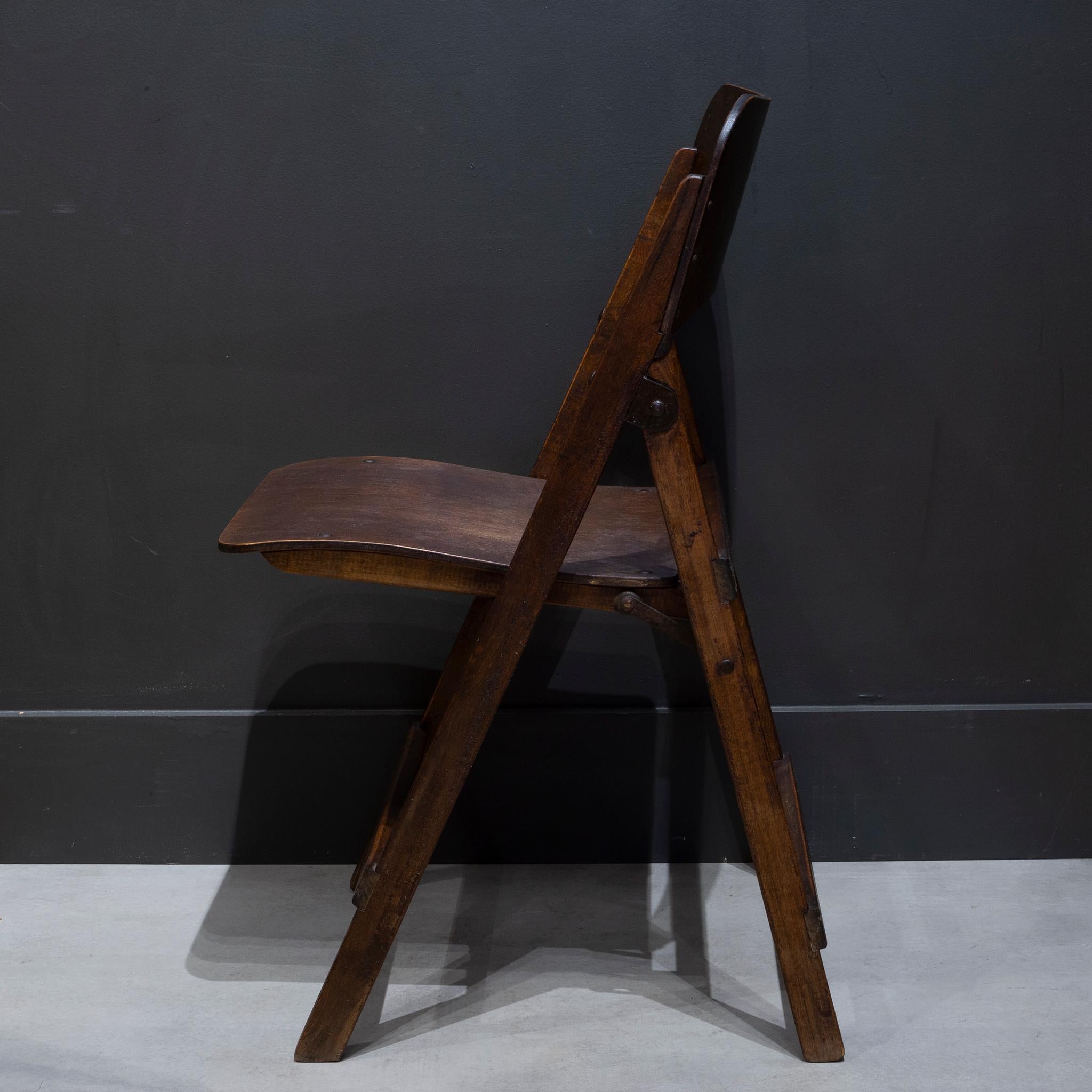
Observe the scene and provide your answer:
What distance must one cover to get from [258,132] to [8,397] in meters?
0.53

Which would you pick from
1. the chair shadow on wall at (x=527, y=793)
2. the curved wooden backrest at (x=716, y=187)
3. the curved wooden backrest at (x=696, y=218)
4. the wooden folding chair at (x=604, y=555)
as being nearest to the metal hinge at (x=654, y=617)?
the wooden folding chair at (x=604, y=555)

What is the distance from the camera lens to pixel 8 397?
5.59 feet

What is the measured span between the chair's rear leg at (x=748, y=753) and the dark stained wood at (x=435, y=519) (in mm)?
55

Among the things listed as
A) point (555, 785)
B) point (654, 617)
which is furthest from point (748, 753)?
point (555, 785)

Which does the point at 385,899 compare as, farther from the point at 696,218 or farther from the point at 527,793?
the point at 696,218

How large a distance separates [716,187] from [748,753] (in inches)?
24.0

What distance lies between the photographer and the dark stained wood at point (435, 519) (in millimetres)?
1206

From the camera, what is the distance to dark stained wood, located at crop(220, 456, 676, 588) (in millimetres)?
1206

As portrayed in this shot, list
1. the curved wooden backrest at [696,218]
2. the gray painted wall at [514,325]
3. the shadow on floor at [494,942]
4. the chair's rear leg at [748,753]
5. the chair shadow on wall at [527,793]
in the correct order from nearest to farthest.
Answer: the curved wooden backrest at [696,218], the chair's rear leg at [748,753], the shadow on floor at [494,942], the gray painted wall at [514,325], the chair shadow on wall at [527,793]

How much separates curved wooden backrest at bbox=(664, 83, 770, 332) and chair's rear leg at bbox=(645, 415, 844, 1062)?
0.47 feet

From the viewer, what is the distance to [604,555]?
1.36 m

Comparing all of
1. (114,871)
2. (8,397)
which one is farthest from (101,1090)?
(8,397)

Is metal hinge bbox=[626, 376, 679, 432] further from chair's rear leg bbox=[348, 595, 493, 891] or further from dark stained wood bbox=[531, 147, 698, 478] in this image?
chair's rear leg bbox=[348, 595, 493, 891]

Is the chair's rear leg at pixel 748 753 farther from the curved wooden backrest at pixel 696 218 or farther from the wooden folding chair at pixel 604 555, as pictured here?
the curved wooden backrest at pixel 696 218
